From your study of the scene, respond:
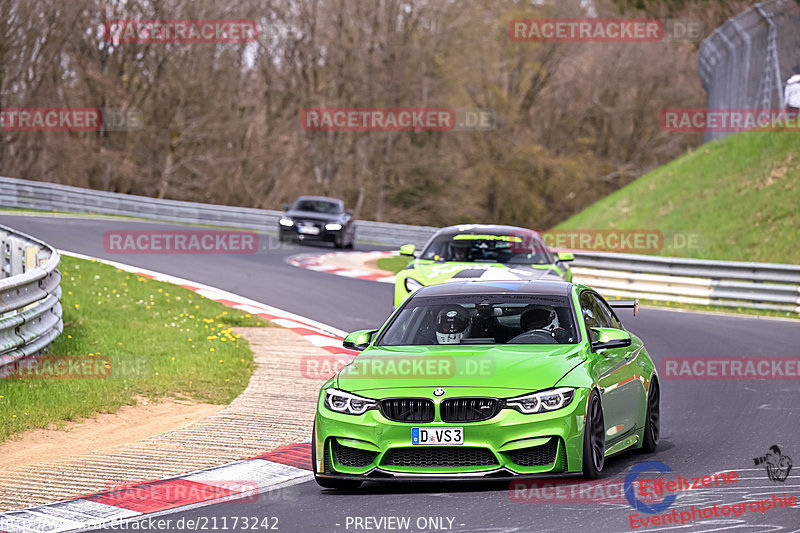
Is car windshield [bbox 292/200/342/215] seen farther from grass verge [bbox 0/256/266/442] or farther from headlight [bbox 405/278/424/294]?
headlight [bbox 405/278/424/294]

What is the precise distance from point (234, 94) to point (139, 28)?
6.42 m

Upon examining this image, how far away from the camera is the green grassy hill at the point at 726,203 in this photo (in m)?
27.2

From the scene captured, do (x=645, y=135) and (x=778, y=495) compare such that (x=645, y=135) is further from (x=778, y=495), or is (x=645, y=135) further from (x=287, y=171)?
(x=778, y=495)

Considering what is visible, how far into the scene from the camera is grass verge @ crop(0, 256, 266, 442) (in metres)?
10.8

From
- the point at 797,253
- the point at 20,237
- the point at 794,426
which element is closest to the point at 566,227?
the point at 797,253

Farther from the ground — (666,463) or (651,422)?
(651,422)

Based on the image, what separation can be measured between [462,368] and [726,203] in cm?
2359

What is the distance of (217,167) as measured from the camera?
52.7m

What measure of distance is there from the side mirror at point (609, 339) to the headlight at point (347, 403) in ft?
5.97

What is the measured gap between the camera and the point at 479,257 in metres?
16.2

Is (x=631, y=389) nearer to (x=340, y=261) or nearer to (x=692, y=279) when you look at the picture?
(x=692, y=279)

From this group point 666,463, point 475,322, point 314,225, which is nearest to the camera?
point 666,463

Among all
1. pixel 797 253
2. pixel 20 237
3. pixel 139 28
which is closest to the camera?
pixel 20 237

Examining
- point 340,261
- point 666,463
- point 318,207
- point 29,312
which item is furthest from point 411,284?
point 318,207
